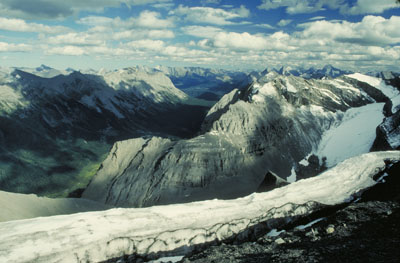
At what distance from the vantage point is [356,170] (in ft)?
136

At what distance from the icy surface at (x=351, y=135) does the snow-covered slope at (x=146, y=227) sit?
9897 centimetres

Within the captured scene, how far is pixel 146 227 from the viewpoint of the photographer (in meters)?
26.8

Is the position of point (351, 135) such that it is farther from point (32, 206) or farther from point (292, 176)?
point (32, 206)

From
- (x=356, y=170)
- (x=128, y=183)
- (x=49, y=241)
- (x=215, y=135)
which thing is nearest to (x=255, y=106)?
(x=215, y=135)

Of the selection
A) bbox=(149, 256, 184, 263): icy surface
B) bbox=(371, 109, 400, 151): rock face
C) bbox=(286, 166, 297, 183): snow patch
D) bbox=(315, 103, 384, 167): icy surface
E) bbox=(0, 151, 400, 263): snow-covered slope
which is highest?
bbox=(0, 151, 400, 263): snow-covered slope

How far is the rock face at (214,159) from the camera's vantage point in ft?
315

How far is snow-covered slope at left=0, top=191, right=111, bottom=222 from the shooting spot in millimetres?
52284

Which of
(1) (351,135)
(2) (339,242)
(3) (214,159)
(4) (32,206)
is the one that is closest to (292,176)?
(3) (214,159)

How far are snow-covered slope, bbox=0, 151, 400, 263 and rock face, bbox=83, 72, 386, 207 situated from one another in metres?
61.2

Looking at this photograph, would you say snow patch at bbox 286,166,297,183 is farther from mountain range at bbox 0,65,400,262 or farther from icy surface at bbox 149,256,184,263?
icy surface at bbox 149,256,184,263

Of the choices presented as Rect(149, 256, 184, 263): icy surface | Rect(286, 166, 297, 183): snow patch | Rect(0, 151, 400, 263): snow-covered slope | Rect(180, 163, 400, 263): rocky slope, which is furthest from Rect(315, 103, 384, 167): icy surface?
Rect(149, 256, 184, 263): icy surface

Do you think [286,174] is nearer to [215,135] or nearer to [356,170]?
[215,135]

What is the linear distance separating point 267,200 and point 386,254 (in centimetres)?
1667

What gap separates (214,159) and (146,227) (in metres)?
80.3
